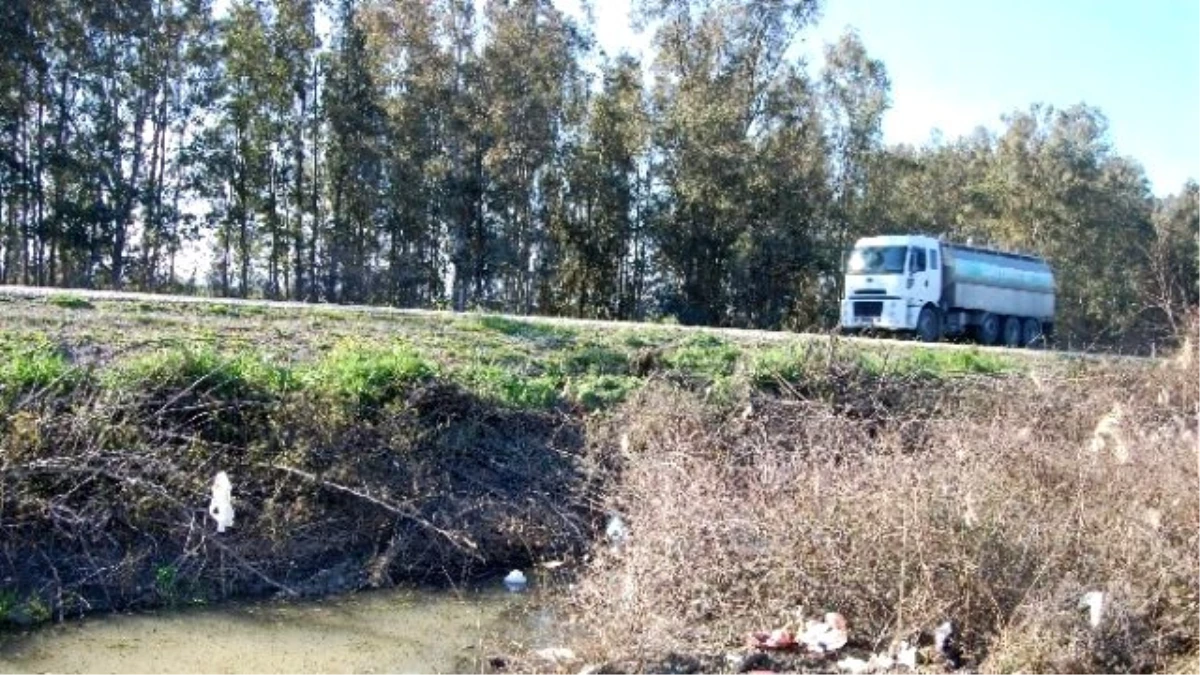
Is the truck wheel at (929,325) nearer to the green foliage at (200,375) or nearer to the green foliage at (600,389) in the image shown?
the green foliage at (600,389)

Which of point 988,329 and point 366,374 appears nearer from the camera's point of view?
point 366,374

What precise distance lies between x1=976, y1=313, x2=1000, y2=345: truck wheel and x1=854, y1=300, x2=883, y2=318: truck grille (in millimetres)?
3335

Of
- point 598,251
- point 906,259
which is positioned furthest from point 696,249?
point 906,259

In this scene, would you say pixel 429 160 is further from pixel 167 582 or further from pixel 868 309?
pixel 167 582

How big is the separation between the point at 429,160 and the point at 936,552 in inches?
1180

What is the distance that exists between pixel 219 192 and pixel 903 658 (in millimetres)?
32521

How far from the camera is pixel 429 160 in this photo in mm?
35594

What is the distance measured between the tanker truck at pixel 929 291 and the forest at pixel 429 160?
23.2 feet

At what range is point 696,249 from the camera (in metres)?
37.2

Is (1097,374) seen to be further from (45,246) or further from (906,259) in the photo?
(45,246)

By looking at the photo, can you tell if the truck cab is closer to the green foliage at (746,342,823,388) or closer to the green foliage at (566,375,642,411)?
the green foliage at (746,342,823,388)

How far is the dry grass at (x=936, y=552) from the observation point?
21.9ft

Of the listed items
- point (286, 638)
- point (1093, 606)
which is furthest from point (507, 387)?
point (1093, 606)

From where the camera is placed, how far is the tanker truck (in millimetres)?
27922
